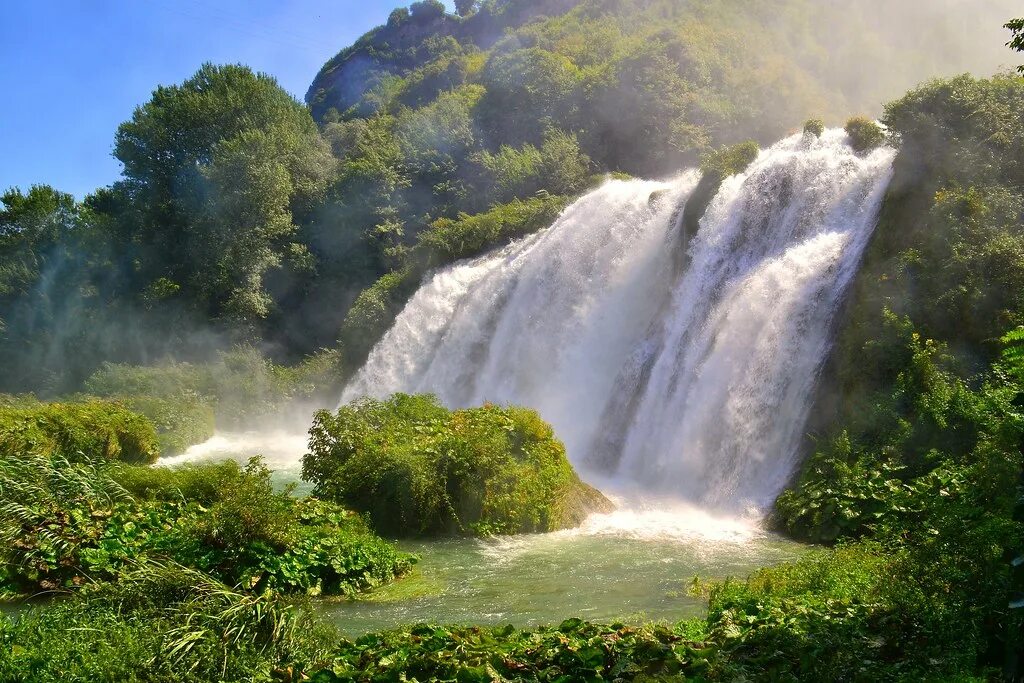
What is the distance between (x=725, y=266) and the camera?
2081 centimetres

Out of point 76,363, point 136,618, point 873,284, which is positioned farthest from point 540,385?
point 76,363

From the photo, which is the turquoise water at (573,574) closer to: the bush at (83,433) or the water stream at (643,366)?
the water stream at (643,366)

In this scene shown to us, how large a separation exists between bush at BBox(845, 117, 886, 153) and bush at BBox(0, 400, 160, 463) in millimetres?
19003

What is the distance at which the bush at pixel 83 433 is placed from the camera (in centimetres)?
1655

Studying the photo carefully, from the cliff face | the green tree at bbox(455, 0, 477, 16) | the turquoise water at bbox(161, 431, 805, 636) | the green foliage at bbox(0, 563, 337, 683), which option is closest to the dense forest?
the green foliage at bbox(0, 563, 337, 683)

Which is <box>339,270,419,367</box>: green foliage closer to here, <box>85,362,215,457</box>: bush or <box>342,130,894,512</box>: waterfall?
<box>342,130,894,512</box>: waterfall

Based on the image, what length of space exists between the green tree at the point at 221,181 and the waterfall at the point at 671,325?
12190 millimetres

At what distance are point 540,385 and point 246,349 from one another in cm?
1869

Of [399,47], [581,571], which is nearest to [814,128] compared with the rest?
[581,571]

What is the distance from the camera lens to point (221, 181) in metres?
39.8

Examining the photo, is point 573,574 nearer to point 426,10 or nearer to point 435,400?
point 435,400

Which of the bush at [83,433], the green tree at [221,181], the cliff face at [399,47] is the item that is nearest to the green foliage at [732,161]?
the bush at [83,433]

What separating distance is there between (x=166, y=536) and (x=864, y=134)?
757 inches

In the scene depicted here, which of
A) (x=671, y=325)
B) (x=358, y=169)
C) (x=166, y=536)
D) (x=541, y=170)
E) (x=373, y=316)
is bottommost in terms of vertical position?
(x=166, y=536)
